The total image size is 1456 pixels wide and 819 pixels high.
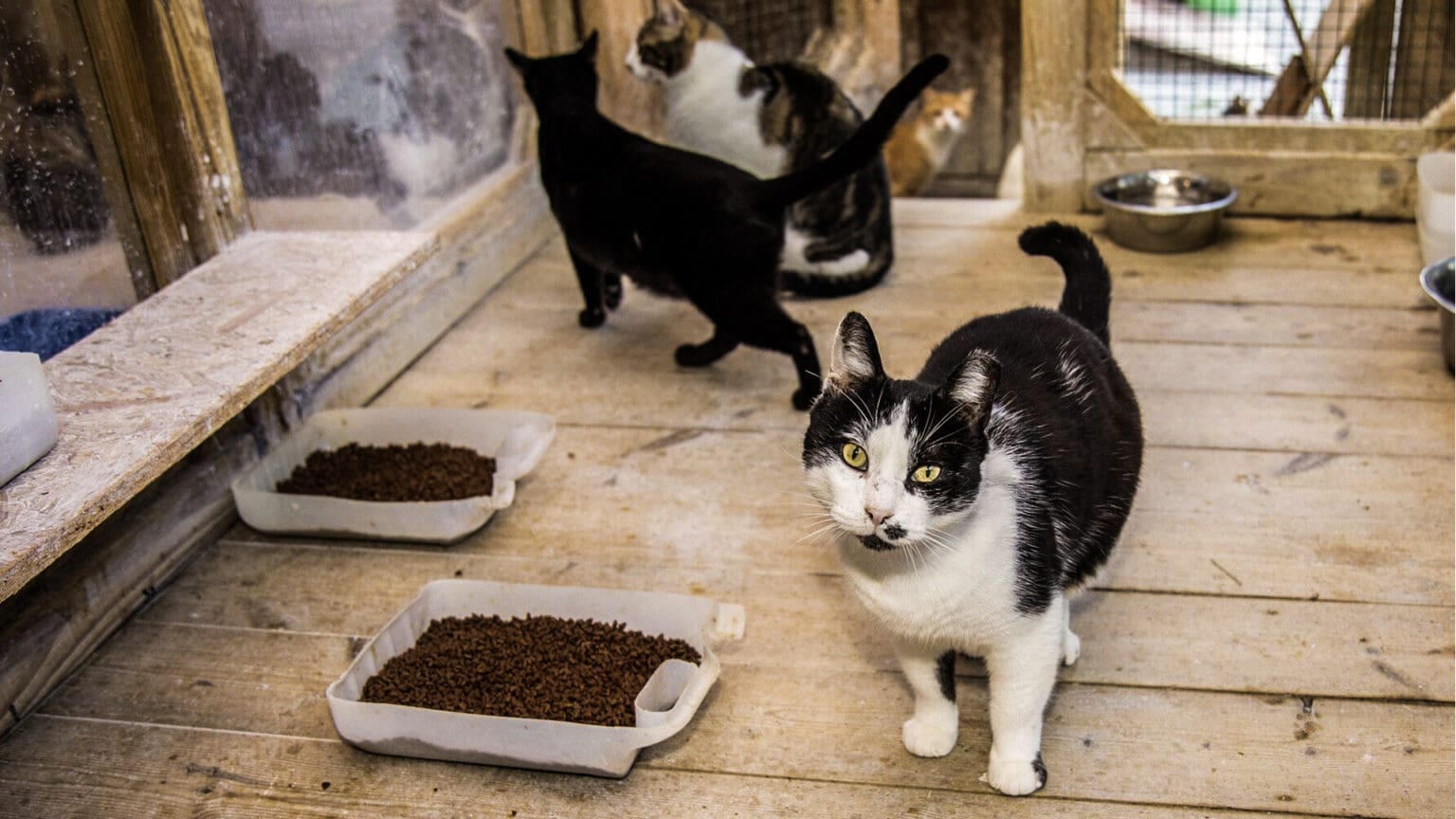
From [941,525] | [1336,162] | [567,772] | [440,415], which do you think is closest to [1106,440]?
[941,525]

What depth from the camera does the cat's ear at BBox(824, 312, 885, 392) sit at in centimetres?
138

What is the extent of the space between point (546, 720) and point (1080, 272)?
3.36ft

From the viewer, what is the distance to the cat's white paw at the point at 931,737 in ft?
5.26

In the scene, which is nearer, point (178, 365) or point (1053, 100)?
point (178, 365)

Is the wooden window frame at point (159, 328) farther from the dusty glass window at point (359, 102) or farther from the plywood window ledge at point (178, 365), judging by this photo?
the dusty glass window at point (359, 102)

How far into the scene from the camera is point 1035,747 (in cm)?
155

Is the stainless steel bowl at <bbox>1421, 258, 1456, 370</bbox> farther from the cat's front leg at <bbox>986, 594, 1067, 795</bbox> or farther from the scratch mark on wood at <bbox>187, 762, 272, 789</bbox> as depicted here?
the scratch mark on wood at <bbox>187, 762, 272, 789</bbox>

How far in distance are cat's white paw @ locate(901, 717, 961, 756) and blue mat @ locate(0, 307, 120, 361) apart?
1.39 metres

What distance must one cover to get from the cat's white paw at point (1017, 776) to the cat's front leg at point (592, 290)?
1629 mm

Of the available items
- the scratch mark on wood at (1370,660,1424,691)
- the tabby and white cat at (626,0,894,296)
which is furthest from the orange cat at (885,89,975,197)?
the scratch mark on wood at (1370,660,1424,691)

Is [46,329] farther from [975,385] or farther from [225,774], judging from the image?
[975,385]

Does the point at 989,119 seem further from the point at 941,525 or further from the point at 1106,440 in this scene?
the point at 941,525

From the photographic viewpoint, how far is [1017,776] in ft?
5.02

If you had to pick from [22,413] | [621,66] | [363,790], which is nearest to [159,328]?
[22,413]
